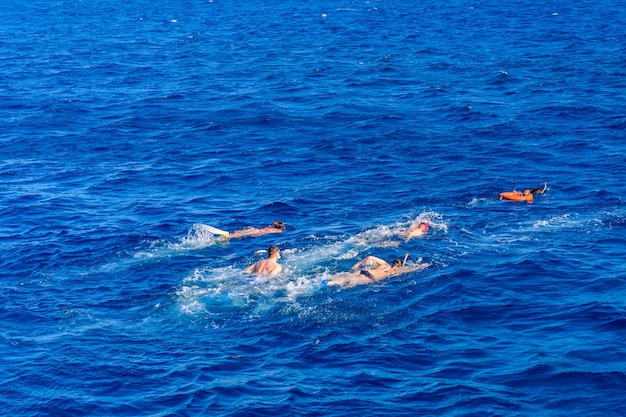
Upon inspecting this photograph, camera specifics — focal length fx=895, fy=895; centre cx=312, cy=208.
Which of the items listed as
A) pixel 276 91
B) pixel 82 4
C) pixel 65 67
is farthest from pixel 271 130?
pixel 82 4

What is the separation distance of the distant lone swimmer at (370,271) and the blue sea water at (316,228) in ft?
1.64

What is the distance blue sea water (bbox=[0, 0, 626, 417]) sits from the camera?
89.0 ft

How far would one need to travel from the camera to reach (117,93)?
6806 cm

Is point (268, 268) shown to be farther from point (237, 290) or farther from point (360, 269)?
point (360, 269)

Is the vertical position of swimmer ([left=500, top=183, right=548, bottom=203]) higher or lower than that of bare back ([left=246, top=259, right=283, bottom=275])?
lower

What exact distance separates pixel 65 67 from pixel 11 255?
143ft

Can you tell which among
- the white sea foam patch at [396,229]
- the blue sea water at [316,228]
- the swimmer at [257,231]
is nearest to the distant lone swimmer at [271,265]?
the blue sea water at [316,228]

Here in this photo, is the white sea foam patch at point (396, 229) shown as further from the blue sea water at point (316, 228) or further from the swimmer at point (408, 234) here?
the blue sea water at point (316, 228)

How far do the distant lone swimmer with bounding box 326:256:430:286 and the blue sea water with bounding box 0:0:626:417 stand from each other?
1.64 ft


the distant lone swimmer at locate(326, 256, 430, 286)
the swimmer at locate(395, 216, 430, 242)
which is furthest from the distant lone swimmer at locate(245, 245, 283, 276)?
the swimmer at locate(395, 216, 430, 242)

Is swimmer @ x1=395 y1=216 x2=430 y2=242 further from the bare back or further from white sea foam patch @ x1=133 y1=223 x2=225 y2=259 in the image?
white sea foam patch @ x1=133 y1=223 x2=225 y2=259

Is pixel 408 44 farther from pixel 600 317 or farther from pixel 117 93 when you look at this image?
pixel 600 317

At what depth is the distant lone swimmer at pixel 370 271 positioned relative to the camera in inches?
1315

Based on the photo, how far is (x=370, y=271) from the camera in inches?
1328
